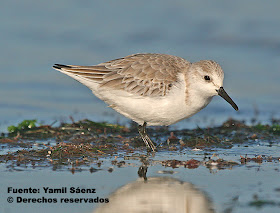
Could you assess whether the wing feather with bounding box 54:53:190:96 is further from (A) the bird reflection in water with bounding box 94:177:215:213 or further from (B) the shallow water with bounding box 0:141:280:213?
(A) the bird reflection in water with bounding box 94:177:215:213

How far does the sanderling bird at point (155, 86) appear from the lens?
9.38m

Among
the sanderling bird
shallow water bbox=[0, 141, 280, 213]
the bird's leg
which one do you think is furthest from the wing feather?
shallow water bbox=[0, 141, 280, 213]

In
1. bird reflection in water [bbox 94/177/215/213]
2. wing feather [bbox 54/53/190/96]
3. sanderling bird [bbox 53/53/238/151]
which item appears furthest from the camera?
wing feather [bbox 54/53/190/96]

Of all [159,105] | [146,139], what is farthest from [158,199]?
[146,139]

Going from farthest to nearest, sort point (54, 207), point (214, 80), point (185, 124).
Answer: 1. point (185, 124)
2. point (214, 80)
3. point (54, 207)

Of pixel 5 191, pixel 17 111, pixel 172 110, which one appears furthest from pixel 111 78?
pixel 17 111

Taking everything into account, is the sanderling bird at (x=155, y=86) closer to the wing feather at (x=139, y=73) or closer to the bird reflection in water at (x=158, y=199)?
the wing feather at (x=139, y=73)

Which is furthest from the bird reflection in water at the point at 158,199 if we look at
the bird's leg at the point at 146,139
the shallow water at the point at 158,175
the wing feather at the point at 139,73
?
the wing feather at the point at 139,73

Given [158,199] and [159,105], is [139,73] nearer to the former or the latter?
[159,105]

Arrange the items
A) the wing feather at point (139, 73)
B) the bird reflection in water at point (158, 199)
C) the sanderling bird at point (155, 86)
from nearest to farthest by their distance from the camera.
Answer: the bird reflection in water at point (158, 199) < the sanderling bird at point (155, 86) < the wing feather at point (139, 73)

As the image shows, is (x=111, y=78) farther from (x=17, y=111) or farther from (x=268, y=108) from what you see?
(x=268, y=108)

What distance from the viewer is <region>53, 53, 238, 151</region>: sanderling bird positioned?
938 centimetres

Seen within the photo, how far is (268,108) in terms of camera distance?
47.8ft

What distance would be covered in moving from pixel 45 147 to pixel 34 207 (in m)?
3.34
